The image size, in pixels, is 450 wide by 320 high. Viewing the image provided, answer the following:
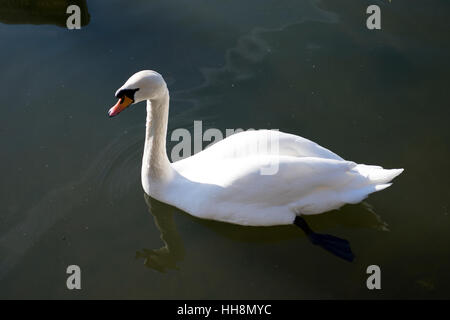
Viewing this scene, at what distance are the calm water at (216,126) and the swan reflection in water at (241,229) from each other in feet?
0.05

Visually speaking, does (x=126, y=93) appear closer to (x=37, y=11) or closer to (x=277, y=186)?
(x=277, y=186)

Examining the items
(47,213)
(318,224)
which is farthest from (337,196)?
(47,213)

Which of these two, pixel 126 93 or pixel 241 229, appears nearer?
pixel 126 93

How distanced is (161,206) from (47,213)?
1.25 metres

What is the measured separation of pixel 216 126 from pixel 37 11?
379cm

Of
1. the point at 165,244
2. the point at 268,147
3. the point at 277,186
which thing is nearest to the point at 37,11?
the point at 165,244

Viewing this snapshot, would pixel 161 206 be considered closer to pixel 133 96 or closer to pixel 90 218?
pixel 90 218

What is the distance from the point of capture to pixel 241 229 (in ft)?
21.2

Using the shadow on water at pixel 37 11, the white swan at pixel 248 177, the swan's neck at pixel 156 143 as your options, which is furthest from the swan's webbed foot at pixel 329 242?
the shadow on water at pixel 37 11

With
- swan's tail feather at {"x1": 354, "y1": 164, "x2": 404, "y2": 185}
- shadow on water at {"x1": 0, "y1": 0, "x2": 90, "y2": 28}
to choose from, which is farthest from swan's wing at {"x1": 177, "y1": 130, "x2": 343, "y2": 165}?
shadow on water at {"x1": 0, "y1": 0, "x2": 90, "y2": 28}

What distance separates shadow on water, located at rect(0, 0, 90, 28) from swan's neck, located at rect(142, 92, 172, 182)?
3.67 metres

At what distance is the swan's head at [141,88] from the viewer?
588 cm

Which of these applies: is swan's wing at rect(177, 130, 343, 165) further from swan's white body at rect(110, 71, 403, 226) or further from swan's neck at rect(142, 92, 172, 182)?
swan's neck at rect(142, 92, 172, 182)

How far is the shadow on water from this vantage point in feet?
30.5
